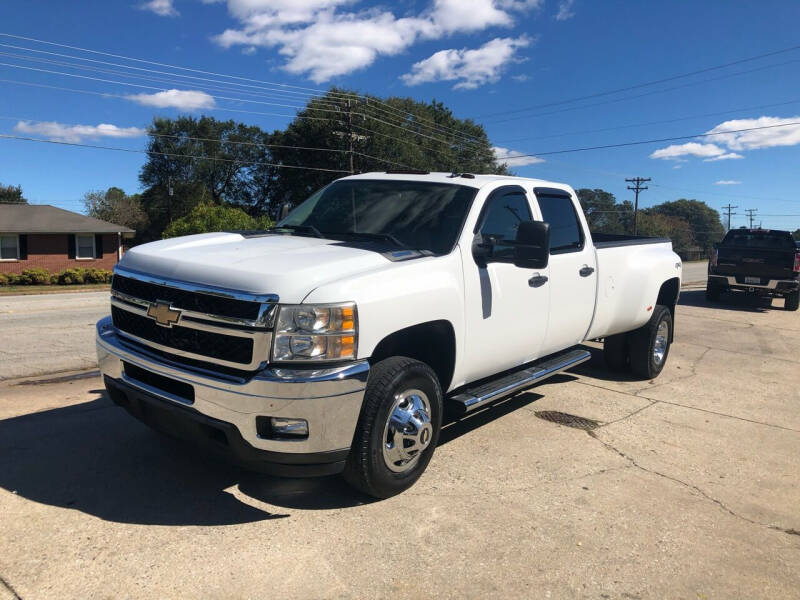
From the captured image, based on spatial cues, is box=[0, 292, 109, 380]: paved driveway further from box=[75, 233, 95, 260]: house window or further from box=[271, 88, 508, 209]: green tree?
box=[271, 88, 508, 209]: green tree

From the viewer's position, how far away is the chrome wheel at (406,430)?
3.67 m

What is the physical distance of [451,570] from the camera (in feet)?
10.1

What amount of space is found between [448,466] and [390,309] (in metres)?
1.48

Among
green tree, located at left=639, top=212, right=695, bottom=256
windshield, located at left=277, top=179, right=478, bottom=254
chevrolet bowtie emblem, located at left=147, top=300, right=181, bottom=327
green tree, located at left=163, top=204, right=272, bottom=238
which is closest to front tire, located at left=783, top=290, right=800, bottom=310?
windshield, located at left=277, top=179, right=478, bottom=254

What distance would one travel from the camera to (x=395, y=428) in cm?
369

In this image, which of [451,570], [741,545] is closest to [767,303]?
[741,545]

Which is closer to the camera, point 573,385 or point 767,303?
point 573,385

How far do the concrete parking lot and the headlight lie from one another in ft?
3.34

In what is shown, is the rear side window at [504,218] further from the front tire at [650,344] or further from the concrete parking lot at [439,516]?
the front tire at [650,344]

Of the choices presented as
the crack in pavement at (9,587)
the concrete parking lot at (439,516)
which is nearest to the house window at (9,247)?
the concrete parking lot at (439,516)

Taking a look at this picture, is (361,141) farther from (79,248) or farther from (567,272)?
(567,272)

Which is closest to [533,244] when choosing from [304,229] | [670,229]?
[304,229]

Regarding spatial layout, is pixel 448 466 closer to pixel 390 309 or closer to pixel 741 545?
pixel 390 309

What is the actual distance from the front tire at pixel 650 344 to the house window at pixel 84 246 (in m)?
35.0
